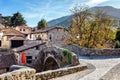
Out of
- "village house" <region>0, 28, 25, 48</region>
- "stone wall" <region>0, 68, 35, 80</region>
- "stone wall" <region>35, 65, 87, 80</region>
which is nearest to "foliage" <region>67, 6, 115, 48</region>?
"village house" <region>0, 28, 25, 48</region>

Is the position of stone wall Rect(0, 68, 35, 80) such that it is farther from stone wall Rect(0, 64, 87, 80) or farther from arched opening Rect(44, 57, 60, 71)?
arched opening Rect(44, 57, 60, 71)

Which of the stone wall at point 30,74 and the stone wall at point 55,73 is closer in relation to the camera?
the stone wall at point 30,74

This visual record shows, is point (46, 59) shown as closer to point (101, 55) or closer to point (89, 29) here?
point (101, 55)

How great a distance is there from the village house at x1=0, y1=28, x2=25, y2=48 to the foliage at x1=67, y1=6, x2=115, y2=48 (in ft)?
54.7

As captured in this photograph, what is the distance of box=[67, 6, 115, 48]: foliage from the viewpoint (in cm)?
4288

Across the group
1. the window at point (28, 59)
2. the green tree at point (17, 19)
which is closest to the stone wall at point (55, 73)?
the window at point (28, 59)

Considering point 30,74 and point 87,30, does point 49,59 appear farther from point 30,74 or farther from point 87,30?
point 30,74

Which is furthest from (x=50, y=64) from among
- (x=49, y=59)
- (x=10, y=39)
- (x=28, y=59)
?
(x=10, y=39)

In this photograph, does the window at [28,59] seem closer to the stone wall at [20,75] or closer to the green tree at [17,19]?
the stone wall at [20,75]

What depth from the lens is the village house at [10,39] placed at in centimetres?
5749

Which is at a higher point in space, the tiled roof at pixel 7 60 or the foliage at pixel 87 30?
the foliage at pixel 87 30

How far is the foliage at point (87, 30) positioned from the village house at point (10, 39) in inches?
656

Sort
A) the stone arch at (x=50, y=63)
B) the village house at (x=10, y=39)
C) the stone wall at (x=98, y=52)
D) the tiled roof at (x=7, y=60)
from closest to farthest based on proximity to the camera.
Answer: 1. the stone wall at (x=98, y=52)
2. the stone arch at (x=50, y=63)
3. the tiled roof at (x=7, y=60)
4. the village house at (x=10, y=39)

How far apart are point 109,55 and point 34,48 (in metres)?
16.9
